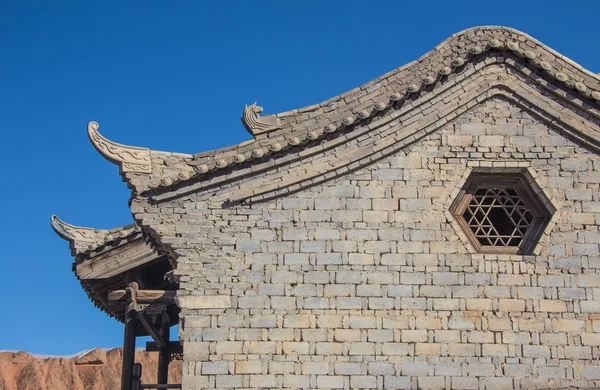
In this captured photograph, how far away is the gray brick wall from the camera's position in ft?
38.8

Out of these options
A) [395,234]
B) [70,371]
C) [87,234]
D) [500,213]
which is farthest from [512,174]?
[70,371]

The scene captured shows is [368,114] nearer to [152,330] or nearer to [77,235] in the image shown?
[152,330]

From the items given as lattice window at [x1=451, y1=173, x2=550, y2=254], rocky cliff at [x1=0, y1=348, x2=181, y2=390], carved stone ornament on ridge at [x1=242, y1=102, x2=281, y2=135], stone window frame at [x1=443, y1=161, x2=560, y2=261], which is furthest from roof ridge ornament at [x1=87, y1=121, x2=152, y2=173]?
rocky cliff at [x1=0, y1=348, x2=181, y2=390]

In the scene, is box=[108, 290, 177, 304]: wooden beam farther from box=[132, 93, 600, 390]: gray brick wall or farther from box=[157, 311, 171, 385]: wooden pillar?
box=[157, 311, 171, 385]: wooden pillar

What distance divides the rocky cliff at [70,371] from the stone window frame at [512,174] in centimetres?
2087

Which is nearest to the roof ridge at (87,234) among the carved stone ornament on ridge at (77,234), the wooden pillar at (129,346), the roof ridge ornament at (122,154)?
the carved stone ornament on ridge at (77,234)

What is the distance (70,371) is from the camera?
31.5 meters

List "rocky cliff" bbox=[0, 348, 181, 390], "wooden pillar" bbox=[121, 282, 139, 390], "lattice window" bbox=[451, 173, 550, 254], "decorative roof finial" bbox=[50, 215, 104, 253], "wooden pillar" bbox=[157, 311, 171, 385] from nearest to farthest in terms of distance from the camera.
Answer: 1. "lattice window" bbox=[451, 173, 550, 254]
2. "wooden pillar" bbox=[121, 282, 139, 390]
3. "decorative roof finial" bbox=[50, 215, 104, 253]
4. "wooden pillar" bbox=[157, 311, 171, 385]
5. "rocky cliff" bbox=[0, 348, 181, 390]

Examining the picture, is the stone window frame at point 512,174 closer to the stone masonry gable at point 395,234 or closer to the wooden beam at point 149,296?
the stone masonry gable at point 395,234

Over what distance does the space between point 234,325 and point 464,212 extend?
3626mm

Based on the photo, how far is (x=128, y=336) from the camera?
14.2 meters

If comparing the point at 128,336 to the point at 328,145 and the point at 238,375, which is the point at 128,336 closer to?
the point at 238,375

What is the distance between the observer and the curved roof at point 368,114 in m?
12.7

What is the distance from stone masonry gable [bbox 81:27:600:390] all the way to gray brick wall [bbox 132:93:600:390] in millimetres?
20
